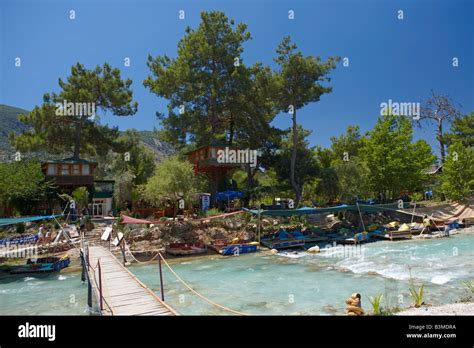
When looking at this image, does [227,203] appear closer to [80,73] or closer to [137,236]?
[137,236]

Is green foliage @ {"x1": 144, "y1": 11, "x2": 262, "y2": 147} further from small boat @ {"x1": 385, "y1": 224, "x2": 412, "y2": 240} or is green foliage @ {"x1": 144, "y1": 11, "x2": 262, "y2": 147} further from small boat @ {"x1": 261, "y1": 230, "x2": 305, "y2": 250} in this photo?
small boat @ {"x1": 385, "y1": 224, "x2": 412, "y2": 240}

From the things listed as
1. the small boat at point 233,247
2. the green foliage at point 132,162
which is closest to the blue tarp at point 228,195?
the small boat at point 233,247

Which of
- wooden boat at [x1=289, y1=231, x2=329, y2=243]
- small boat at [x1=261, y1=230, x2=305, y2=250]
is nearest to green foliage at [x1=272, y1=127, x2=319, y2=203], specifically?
wooden boat at [x1=289, y1=231, x2=329, y2=243]

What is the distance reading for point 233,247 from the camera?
2675cm

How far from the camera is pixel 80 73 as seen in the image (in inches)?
1625

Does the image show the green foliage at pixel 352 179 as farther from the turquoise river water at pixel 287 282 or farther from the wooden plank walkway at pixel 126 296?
the wooden plank walkway at pixel 126 296

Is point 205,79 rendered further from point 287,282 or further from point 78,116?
point 287,282

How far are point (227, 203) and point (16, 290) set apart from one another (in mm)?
25198

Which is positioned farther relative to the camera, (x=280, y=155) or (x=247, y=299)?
(x=280, y=155)

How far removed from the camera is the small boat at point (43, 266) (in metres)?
21.5

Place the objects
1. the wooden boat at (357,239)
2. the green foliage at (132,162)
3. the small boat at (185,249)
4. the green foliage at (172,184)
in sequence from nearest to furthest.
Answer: the small boat at (185,249) → the green foliage at (172,184) → the wooden boat at (357,239) → the green foliage at (132,162)

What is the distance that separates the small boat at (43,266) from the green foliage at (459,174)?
44.4 m

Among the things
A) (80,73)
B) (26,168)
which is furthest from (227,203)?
(80,73)

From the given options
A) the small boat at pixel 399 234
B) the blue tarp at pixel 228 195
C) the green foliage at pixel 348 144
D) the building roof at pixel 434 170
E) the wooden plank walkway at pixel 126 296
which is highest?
the green foliage at pixel 348 144
